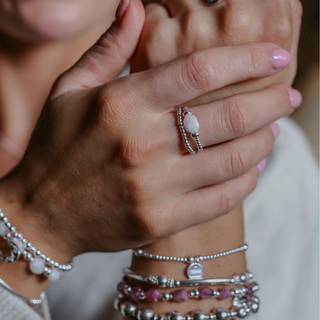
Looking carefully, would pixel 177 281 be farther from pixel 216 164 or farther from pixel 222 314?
pixel 216 164

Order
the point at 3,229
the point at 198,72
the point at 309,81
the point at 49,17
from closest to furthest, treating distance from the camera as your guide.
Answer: the point at 198,72, the point at 3,229, the point at 49,17, the point at 309,81

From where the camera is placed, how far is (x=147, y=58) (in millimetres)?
550

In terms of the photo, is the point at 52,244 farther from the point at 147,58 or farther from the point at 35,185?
the point at 147,58

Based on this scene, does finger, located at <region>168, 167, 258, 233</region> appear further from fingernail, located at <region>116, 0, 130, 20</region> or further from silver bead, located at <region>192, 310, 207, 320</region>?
fingernail, located at <region>116, 0, 130, 20</region>

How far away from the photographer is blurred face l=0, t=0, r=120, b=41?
31.0 inches

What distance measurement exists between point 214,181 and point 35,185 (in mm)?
297

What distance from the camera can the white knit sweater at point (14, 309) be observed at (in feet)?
1.75

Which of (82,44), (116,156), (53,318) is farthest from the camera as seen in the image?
(82,44)

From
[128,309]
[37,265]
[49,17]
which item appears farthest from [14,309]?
[49,17]

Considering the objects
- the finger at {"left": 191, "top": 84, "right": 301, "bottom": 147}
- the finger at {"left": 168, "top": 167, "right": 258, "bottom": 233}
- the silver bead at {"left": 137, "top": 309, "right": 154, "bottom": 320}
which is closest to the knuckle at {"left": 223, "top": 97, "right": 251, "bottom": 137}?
the finger at {"left": 191, "top": 84, "right": 301, "bottom": 147}

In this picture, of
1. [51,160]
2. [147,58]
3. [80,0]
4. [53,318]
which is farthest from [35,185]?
[80,0]

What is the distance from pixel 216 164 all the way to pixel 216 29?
0.22 m

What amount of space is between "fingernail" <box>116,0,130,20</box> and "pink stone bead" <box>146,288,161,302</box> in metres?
0.44

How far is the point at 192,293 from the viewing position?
528mm
